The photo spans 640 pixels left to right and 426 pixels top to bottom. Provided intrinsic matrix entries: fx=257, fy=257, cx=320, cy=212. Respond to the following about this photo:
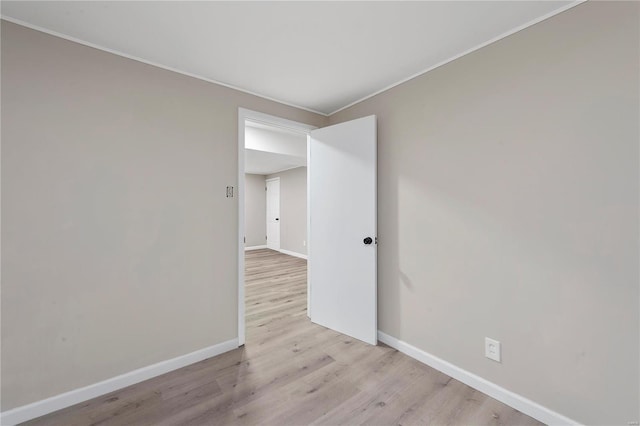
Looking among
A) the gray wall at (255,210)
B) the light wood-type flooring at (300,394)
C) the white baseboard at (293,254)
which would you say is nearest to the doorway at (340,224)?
the light wood-type flooring at (300,394)

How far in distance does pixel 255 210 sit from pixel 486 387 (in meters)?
6.96

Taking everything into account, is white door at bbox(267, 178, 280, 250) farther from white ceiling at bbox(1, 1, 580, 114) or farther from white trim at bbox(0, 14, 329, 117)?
white ceiling at bbox(1, 1, 580, 114)

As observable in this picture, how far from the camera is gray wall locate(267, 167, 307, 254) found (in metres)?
6.65

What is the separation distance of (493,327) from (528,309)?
256 millimetres

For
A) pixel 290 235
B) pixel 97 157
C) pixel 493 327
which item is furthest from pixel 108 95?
pixel 290 235

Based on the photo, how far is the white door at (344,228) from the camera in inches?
95.1

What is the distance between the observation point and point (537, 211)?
154cm

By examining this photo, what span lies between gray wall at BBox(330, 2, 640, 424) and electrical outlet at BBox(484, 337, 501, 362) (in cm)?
4

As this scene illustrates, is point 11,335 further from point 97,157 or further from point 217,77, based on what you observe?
point 217,77

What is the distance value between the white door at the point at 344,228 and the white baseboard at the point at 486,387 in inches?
13.1

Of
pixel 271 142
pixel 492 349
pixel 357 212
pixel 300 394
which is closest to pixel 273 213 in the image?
pixel 271 142

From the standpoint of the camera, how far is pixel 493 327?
1728 mm

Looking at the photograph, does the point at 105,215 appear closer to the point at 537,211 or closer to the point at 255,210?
the point at 537,211

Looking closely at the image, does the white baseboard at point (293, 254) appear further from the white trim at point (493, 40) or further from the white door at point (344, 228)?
the white trim at point (493, 40)
